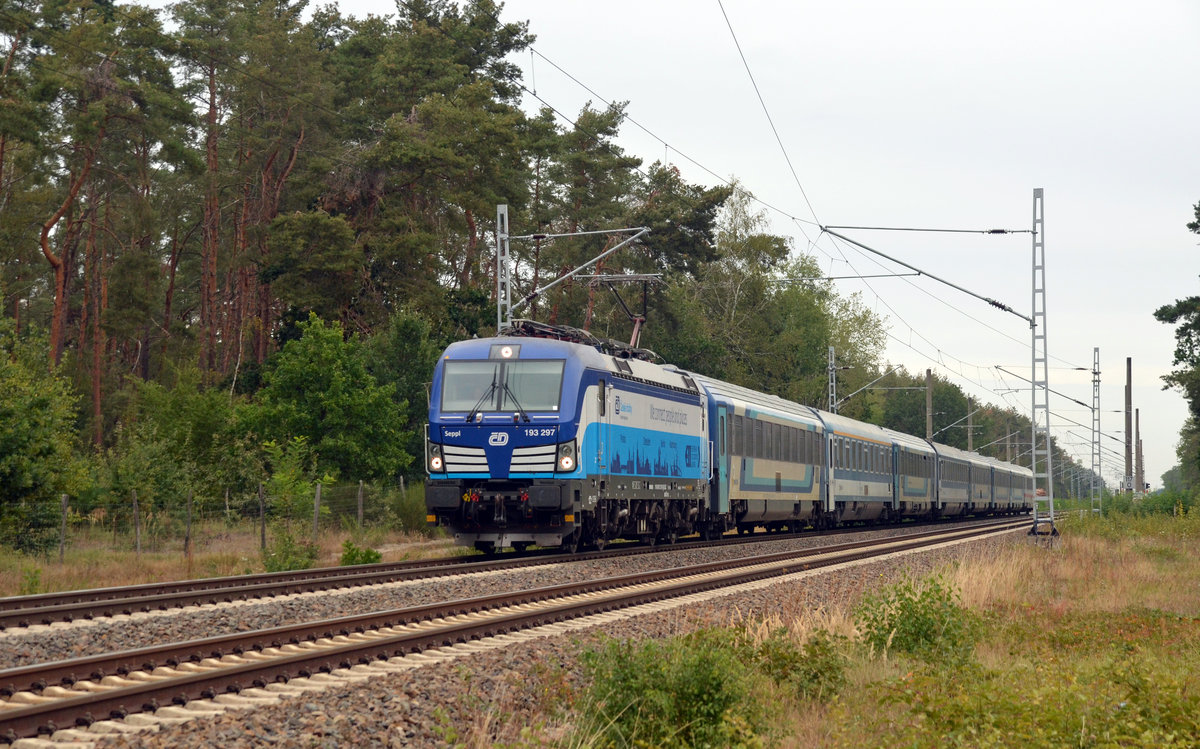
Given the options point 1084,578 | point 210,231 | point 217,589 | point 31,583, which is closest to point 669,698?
point 217,589

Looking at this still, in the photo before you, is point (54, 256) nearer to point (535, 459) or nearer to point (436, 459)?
point (436, 459)

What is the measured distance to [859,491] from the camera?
41031 millimetres

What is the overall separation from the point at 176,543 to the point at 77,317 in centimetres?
3880

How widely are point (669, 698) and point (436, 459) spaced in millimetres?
13339

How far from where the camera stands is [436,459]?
21469mm

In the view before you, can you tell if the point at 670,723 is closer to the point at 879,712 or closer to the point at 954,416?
the point at 879,712

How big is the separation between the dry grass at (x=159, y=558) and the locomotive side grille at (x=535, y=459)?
189 inches

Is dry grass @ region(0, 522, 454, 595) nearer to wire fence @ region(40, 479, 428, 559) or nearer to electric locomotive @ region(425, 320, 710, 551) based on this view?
wire fence @ region(40, 479, 428, 559)

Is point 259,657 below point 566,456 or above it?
below

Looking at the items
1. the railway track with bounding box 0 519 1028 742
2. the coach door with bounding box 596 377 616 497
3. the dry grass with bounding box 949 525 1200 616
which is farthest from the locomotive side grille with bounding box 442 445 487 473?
the dry grass with bounding box 949 525 1200 616

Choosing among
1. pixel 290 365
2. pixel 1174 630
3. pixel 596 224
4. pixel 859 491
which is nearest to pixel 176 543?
pixel 290 365

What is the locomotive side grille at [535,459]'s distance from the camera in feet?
68.6

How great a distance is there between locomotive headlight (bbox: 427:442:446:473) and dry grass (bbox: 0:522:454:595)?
11.6 feet

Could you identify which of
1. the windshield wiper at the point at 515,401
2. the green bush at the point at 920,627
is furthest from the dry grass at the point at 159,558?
the green bush at the point at 920,627
